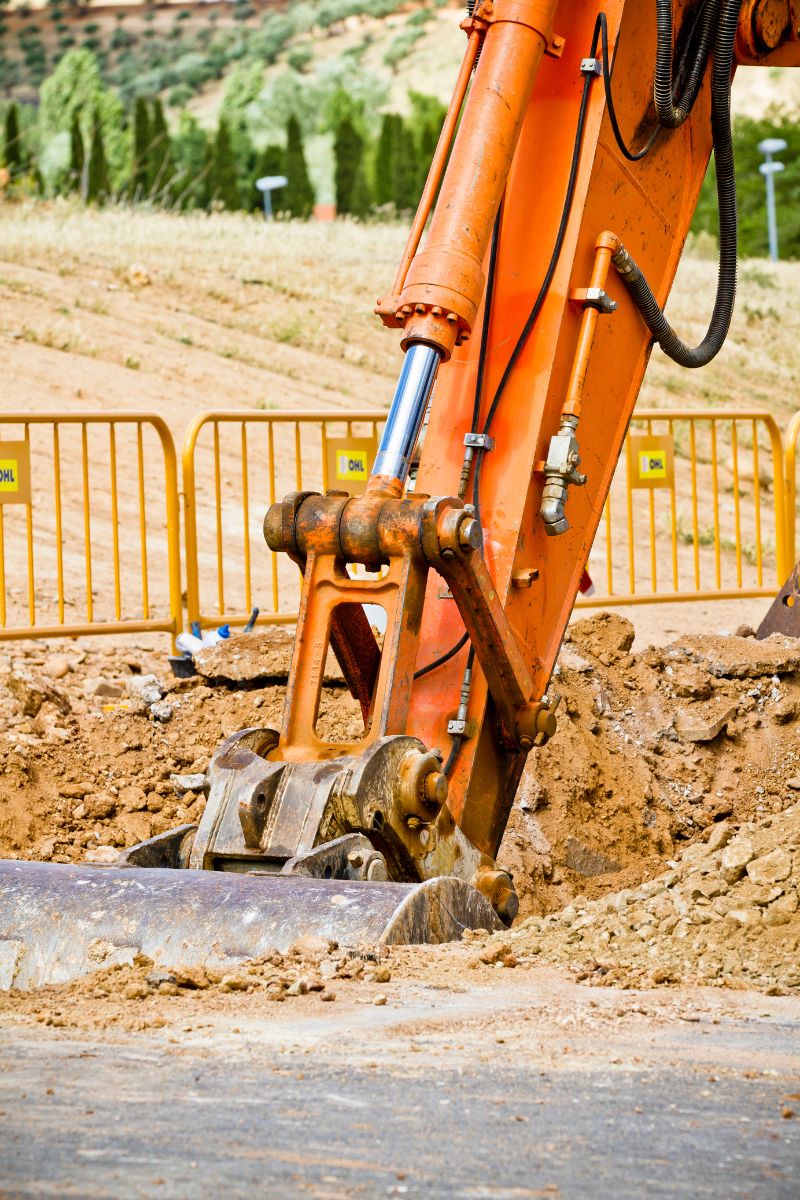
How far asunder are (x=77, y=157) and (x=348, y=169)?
10.7m

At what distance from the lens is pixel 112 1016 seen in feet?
11.7

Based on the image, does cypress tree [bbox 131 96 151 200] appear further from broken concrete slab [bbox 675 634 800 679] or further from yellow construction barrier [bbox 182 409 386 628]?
broken concrete slab [bbox 675 634 800 679]

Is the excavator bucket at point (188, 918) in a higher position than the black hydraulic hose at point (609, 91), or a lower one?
lower

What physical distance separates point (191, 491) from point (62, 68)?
6220 cm

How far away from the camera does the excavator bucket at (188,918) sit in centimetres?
394

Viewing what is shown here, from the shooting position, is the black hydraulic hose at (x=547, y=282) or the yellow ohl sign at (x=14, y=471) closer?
the black hydraulic hose at (x=547, y=282)

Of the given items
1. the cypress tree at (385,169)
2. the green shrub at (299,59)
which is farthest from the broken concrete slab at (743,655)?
the green shrub at (299,59)

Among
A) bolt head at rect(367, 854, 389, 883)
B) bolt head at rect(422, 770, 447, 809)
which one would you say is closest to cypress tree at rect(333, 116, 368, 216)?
bolt head at rect(422, 770, 447, 809)

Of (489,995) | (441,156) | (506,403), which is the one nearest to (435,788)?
(489,995)

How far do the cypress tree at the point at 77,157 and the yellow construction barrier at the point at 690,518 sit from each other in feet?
66.5

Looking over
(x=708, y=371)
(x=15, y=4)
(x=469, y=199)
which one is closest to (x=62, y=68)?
(x=15, y=4)

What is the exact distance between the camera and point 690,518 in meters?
18.6

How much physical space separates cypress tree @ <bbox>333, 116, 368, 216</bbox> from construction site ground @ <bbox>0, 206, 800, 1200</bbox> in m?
38.1

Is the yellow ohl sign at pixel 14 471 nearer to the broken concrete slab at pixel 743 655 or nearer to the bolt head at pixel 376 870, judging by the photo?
the broken concrete slab at pixel 743 655
